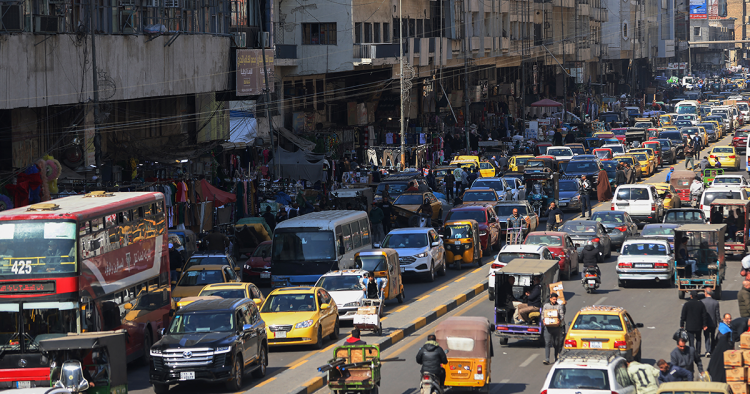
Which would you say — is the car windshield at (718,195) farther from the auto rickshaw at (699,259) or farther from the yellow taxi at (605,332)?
the yellow taxi at (605,332)

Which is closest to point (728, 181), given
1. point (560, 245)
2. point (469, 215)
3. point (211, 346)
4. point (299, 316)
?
point (469, 215)

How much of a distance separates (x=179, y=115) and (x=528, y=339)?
957 inches

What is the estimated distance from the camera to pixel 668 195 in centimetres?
4266

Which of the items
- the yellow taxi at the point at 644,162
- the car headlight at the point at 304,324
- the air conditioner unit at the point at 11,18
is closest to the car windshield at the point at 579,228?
the car headlight at the point at 304,324

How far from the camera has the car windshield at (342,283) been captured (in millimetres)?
24297

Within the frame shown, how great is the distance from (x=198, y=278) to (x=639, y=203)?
2051 centimetres

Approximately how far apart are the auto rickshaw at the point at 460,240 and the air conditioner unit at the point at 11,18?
45.4 ft

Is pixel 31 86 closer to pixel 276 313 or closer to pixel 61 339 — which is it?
pixel 276 313

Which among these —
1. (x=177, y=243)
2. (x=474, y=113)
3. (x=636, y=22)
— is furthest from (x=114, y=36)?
(x=636, y=22)

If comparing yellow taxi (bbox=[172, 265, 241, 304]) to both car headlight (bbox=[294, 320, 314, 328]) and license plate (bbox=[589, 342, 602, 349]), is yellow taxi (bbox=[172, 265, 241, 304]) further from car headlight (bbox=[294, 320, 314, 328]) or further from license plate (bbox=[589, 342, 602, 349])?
license plate (bbox=[589, 342, 602, 349])

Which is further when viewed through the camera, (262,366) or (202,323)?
(262,366)

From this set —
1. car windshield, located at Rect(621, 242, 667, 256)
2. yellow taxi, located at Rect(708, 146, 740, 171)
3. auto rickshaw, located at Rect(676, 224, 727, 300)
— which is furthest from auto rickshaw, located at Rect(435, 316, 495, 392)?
yellow taxi, located at Rect(708, 146, 740, 171)

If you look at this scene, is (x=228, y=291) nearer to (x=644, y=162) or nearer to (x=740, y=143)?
(x=644, y=162)

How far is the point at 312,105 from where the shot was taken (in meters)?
57.3
